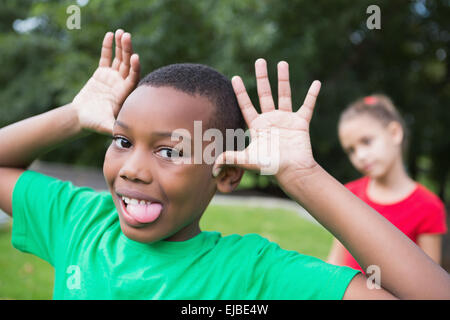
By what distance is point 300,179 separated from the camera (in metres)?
1.52

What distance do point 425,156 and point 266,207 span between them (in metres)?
8.41

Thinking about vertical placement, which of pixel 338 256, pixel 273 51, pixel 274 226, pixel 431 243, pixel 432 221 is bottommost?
pixel 274 226

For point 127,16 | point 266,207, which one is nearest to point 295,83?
point 266,207

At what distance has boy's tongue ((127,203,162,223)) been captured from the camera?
5.07ft

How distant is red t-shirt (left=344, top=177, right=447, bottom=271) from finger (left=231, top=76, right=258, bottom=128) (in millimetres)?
1830

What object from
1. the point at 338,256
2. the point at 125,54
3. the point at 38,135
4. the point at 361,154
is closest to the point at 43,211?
the point at 38,135

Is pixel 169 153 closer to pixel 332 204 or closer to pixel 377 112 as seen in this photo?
pixel 332 204

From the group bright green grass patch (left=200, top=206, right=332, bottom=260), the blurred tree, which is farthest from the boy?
the blurred tree

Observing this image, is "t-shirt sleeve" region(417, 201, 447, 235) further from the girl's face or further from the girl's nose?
the girl's nose

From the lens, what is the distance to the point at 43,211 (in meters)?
1.91

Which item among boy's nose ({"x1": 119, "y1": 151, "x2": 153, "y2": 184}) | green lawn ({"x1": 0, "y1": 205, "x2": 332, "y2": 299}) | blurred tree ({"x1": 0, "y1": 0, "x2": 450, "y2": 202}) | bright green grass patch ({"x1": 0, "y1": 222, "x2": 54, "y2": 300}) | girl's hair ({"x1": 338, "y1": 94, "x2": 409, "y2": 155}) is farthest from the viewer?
blurred tree ({"x1": 0, "y1": 0, "x2": 450, "y2": 202})

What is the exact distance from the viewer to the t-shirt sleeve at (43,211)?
1896mm

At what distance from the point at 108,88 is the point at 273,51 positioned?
774 cm
